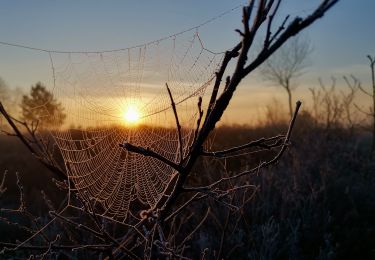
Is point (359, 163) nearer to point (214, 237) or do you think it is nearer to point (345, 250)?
point (345, 250)

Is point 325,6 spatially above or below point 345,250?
above

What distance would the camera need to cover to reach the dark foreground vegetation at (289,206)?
4.91 meters

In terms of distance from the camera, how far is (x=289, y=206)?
659 centimetres

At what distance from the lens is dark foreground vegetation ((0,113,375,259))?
193 inches

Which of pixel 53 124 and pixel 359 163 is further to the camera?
pixel 359 163

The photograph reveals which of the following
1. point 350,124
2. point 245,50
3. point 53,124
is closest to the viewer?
point 245,50

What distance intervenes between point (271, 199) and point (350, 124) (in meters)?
7.42

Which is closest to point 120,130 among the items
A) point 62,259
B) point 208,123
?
point 208,123

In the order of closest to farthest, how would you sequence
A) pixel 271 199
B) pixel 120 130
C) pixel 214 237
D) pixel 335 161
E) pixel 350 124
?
pixel 120 130 < pixel 214 237 < pixel 271 199 < pixel 335 161 < pixel 350 124

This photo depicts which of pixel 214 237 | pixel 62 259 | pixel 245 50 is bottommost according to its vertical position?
pixel 62 259

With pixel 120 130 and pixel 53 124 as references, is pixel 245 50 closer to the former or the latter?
pixel 53 124

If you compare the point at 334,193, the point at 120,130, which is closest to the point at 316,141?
the point at 334,193

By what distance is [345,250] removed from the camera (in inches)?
236

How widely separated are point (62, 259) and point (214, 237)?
2178 millimetres
